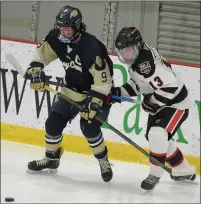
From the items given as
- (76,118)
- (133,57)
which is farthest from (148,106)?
(76,118)

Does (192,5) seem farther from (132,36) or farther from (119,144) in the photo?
(132,36)

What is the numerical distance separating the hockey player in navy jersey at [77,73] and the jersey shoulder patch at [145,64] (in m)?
0.18

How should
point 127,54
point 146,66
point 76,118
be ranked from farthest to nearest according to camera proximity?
point 76,118 → point 146,66 → point 127,54

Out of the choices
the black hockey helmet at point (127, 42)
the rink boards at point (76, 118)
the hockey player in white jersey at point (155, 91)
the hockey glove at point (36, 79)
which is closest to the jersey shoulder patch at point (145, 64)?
the hockey player in white jersey at point (155, 91)

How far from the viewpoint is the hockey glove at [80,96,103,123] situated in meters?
3.03

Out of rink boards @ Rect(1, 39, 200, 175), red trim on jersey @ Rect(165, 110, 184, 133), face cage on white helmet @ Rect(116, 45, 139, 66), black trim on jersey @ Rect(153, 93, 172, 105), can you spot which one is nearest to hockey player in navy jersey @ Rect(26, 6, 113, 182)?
face cage on white helmet @ Rect(116, 45, 139, 66)

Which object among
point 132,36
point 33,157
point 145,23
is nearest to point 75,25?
point 132,36

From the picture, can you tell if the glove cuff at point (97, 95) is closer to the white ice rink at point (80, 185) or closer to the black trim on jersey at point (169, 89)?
the black trim on jersey at point (169, 89)

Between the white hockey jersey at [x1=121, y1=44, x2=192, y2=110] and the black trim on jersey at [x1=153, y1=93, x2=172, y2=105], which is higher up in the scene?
the white hockey jersey at [x1=121, y1=44, x2=192, y2=110]

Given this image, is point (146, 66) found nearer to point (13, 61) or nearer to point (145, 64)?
point (145, 64)

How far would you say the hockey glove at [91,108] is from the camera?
3.03 meters

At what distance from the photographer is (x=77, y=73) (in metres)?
3.11

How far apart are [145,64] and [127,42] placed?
0.23 metres

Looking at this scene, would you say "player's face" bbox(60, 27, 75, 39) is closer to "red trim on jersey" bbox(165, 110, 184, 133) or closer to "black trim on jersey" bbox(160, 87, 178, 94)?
"black trim on jersey" bbox(160, 87, 178, 94)
